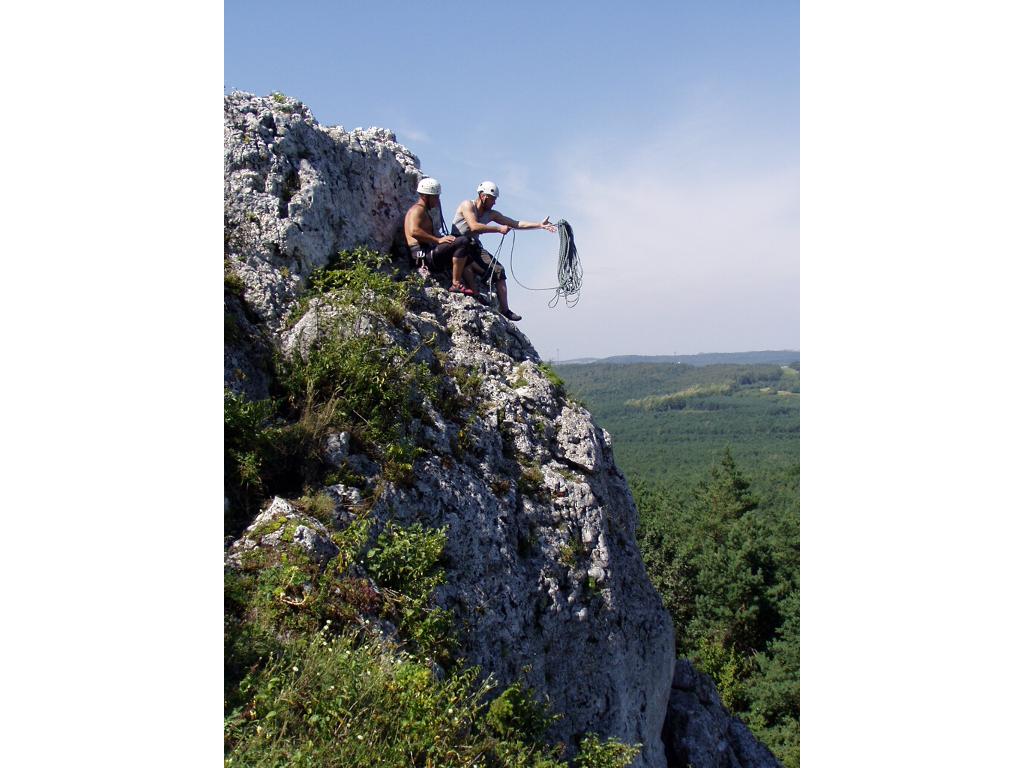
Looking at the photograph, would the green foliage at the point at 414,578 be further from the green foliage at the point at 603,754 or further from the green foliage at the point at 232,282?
the green foliage at the point at 232,282

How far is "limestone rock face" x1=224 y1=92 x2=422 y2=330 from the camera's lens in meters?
6.32

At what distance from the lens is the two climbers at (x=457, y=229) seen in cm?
762

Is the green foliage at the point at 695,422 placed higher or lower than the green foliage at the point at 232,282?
lower

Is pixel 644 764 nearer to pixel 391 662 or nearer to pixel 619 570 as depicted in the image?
pixel 619 570

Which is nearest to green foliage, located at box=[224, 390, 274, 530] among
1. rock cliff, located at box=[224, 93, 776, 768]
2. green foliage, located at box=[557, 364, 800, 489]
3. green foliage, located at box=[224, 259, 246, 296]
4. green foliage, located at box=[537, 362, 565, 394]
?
rock cliff, located at box=[224, 93, 776, 768]

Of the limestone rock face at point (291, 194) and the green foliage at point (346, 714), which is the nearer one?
the green foliage at point (346, 714)

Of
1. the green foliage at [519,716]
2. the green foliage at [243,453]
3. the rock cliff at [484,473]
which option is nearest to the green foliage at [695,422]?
the rock cliff at [484,473]

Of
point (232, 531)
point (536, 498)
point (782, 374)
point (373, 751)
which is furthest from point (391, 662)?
point (782, 374)

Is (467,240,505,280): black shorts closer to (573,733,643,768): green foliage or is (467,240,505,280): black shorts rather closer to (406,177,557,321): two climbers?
(406,177,557,321): two climbers

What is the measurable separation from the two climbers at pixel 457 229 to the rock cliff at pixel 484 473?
302 mm

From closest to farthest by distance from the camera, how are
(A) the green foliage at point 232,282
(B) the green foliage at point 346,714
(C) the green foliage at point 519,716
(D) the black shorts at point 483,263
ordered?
(B) the green foliage at point 346,714 → (C) the green foliage at point 519,716 → (A) the green foliage at point 232,282 → (D) the black shorts at point 483,263

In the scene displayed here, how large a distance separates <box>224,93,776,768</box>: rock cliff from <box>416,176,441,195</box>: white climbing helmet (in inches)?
19.4

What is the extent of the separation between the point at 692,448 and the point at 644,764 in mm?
81920

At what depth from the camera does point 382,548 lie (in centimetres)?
471
